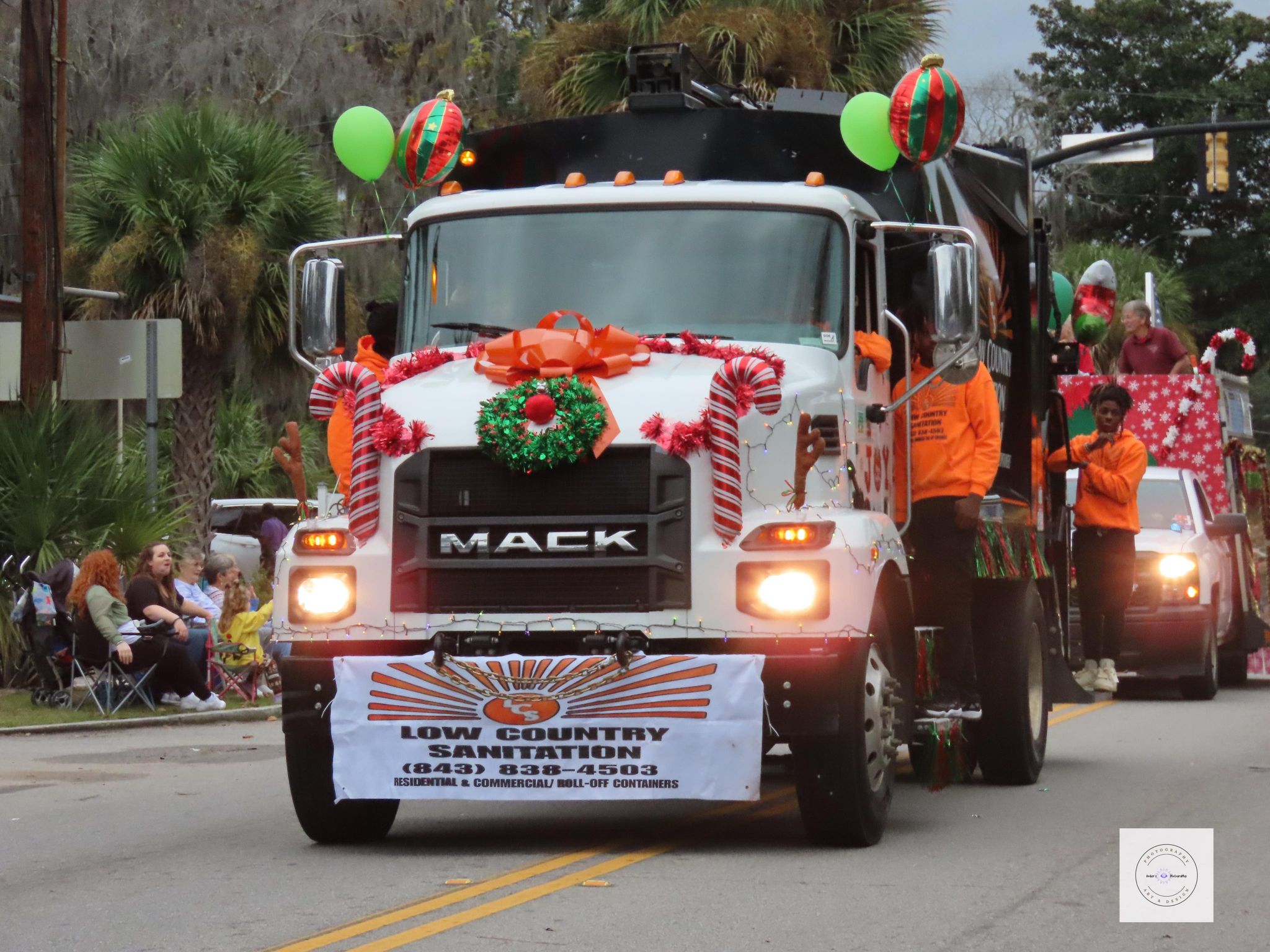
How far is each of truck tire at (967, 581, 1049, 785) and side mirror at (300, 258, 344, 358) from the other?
12.0 ft

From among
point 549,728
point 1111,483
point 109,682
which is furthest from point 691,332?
point 109,682

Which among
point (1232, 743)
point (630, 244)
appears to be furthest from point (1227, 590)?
point (630, 244)

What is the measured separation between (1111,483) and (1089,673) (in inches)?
49.0

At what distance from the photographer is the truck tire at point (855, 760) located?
8297 millimetres

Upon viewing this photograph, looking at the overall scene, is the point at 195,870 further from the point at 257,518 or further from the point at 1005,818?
the point at 257,518

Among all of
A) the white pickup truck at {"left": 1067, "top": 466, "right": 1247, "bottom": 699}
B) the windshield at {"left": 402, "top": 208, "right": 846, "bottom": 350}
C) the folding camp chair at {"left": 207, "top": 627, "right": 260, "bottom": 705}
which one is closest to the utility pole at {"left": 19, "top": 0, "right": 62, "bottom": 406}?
the folding camp chair at {"left": 207, "top": 627, "right": 260, "bottom": 705}

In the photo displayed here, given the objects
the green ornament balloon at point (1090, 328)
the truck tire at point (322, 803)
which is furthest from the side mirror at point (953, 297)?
the green ornament balloon at point (1090, 328)

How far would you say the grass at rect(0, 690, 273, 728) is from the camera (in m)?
15.8

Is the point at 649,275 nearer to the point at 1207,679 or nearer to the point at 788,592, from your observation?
the point at 788,592

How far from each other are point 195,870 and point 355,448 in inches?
69.9

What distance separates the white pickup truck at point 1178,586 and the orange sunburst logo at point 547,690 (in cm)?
932

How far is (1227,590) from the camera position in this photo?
19.1m

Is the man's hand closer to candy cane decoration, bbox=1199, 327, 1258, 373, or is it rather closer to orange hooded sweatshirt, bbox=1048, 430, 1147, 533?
orange hooded sweatshirt, bbox=1048, 430, 1147, 533

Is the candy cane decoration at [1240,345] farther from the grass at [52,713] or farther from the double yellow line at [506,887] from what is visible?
the double yellow line at [506,887]
